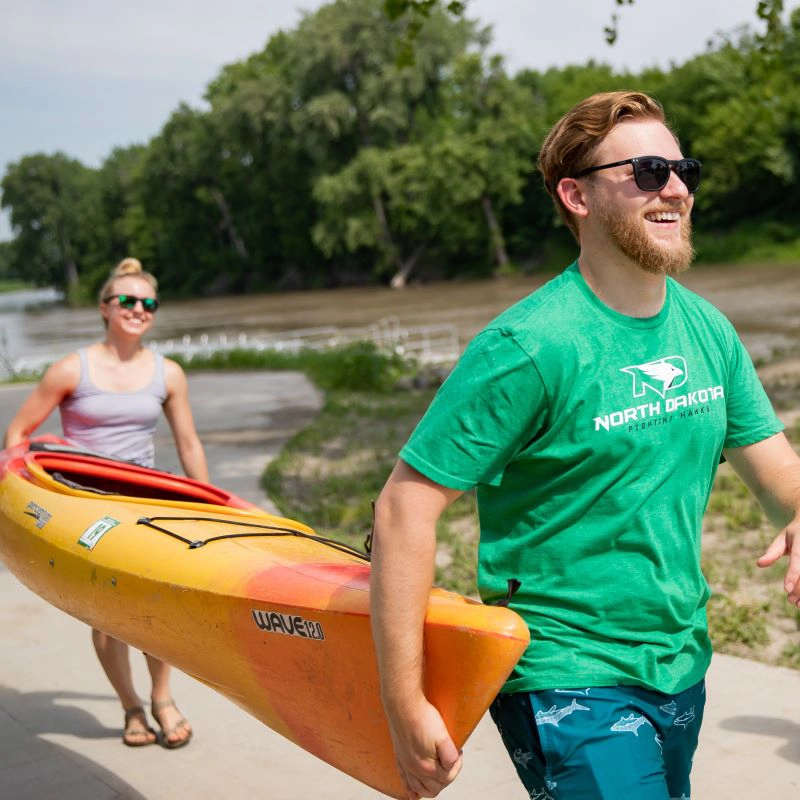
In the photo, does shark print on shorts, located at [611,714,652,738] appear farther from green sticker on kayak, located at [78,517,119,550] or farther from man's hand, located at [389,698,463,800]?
green sticker on kayak, located at [78,517,119,550]

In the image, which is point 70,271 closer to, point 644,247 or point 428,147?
point 428,147

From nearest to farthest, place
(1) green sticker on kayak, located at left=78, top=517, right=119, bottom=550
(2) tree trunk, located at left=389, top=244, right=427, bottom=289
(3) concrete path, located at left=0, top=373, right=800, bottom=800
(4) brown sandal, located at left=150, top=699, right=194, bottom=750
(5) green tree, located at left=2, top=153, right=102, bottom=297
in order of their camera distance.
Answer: (3) concrete path, located at left=0, top=373, right=800, bottom=800 < (1) green sticker on kayak, located at left=78, top=517, right=119, bottom=550 < (4) brown sandal, located at left=150, top=699, right=194, bottom=750 < (2) tree trunk, located at left=389, top=244, right=427, bottom=289 < (5) green tree, located at left=2, top=153, right=102, bottom=297

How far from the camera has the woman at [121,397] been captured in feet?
13.4

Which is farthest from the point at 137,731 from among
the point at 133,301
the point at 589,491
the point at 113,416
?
the point at 589,491

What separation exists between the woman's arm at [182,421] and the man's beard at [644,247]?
2.69 metres

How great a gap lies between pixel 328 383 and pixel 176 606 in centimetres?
1283

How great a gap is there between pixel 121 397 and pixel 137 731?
1256 millimetres

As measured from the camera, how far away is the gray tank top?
4207mm

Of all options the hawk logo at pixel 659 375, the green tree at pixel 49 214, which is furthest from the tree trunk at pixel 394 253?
the hawk logo at pixel 659 375

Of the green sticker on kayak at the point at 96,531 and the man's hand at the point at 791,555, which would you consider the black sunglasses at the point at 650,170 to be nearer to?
the man's hand at the point at 791,555

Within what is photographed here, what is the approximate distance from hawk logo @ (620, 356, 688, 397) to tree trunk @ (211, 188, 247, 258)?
6959 cm

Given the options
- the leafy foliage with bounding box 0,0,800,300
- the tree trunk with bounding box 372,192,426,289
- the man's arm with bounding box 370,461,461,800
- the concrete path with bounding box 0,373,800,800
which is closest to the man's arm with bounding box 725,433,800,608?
the man's arm with bounding box 370,461,461,800

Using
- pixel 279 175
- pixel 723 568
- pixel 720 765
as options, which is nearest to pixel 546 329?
pixel 720 765

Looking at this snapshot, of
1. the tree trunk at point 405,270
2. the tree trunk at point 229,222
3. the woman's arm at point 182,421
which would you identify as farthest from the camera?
the tree trunk at point 229,222
